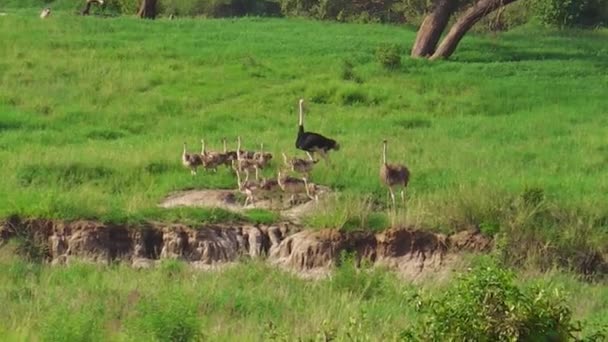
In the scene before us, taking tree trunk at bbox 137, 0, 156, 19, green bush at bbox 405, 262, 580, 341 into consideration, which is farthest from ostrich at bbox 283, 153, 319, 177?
tree trunk at bbox 137, 0, 156, 19

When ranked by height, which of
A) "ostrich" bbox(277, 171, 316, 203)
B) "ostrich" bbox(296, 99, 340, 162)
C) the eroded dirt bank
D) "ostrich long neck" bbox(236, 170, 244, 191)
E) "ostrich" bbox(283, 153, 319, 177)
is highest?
"ostrich" bbox(296, 99, 340, 162)

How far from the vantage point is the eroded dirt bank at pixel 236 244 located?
52.2 feet

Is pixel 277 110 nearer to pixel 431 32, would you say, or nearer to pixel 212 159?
pixel 212 159

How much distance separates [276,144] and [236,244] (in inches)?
168

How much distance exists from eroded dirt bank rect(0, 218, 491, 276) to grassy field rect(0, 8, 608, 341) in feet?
0.72

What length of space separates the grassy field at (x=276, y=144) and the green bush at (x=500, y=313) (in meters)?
0.94

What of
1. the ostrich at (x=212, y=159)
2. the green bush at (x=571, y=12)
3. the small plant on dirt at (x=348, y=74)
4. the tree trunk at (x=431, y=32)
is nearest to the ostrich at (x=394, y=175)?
the ostrich at (x=212, y=159)

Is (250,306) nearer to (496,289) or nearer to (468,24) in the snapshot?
(496,289)

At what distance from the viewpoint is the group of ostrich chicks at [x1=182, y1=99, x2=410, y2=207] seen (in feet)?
56.0

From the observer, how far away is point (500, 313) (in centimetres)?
825

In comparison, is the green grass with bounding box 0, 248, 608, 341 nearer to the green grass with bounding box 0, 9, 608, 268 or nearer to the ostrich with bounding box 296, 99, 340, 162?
the green grass with bounding box 0, 9, 608, 268

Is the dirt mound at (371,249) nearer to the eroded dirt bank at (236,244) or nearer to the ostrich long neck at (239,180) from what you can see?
the eroded dirt bank at (236,244)

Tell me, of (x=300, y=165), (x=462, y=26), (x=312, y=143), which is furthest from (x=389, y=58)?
(x=300, y=165)

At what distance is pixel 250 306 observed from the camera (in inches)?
507
